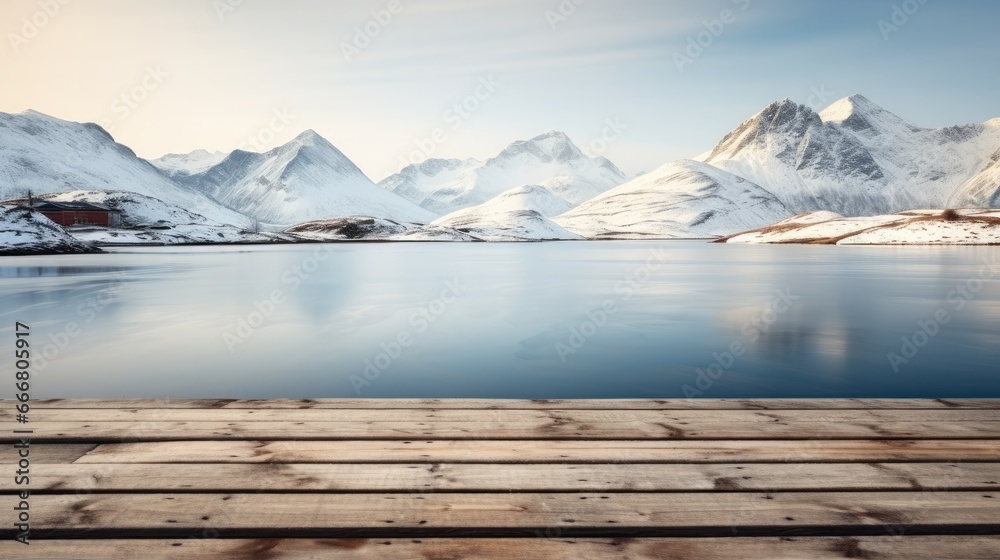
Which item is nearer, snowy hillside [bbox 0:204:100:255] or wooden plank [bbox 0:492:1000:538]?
wooden plank [bbox 0:492:1000:538]

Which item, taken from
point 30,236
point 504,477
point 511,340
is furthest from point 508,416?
point 30,236

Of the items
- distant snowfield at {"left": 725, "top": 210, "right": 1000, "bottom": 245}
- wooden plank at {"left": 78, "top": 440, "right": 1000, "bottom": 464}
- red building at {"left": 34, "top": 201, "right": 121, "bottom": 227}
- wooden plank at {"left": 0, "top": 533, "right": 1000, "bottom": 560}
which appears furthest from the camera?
red building at {"left": 34, "top": 201, "right": 121, "bottom": 227}

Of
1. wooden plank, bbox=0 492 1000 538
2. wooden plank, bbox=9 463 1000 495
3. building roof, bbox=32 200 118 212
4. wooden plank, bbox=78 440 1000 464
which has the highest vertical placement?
building roof, bbox=32 200 118 212

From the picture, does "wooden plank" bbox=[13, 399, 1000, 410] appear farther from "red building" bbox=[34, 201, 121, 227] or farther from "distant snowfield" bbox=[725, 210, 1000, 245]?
"red building" bbox=[34, 201, 121, 227]

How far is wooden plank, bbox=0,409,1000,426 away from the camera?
5723 mm

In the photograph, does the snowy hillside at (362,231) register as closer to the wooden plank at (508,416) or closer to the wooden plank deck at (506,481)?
the wooden plank at (508,416)

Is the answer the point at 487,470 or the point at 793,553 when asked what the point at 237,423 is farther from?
the point at 793,553

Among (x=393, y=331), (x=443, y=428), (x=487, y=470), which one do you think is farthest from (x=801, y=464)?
(x=393, y=331)

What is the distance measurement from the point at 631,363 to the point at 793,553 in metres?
9.34

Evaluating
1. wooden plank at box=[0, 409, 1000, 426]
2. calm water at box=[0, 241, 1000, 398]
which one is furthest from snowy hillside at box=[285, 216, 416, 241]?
wooden plank at box=[0, 409, 1000, 426]

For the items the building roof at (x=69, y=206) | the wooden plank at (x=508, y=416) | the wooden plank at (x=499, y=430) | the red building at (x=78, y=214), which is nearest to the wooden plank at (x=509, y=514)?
the wooden plank at (x=499, y=430)

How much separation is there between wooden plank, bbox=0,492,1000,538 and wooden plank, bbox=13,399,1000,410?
211 cm

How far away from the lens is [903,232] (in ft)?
328

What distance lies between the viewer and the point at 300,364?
12758 millimetres
